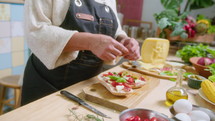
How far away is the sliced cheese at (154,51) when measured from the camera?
1.31 metres

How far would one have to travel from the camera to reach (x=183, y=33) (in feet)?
5.49

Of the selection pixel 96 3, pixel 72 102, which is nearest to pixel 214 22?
pixel 96 3

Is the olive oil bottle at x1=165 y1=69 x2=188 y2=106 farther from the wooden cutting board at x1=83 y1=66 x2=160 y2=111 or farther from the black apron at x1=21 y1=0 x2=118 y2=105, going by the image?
the black apron at x1=21 y1=0 x2=118 y2=105

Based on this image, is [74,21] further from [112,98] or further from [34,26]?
[112,98]

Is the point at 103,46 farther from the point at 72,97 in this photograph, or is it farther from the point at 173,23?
the point at 173,23

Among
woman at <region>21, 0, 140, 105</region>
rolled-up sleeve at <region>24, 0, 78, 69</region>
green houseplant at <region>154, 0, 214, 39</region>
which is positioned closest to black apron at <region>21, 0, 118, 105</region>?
woman at <region>21, 0, 140, 105</region>

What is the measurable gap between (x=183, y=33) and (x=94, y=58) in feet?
3.21

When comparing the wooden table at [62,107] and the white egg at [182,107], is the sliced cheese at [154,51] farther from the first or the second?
the white egg at [182,107]

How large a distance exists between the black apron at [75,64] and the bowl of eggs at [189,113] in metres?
0.47

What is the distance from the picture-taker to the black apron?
2.91 feet

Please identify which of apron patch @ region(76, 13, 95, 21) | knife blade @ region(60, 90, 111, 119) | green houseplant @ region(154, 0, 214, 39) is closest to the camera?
knife blade @ region(60, 90, 111, 119)

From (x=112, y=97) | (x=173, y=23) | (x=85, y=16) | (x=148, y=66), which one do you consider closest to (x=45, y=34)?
(x=85, y=16)

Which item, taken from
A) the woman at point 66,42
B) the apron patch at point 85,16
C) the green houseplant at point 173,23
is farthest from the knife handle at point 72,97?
the green houseplant at point 173,23

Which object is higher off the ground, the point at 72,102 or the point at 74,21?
the point at 74,21
